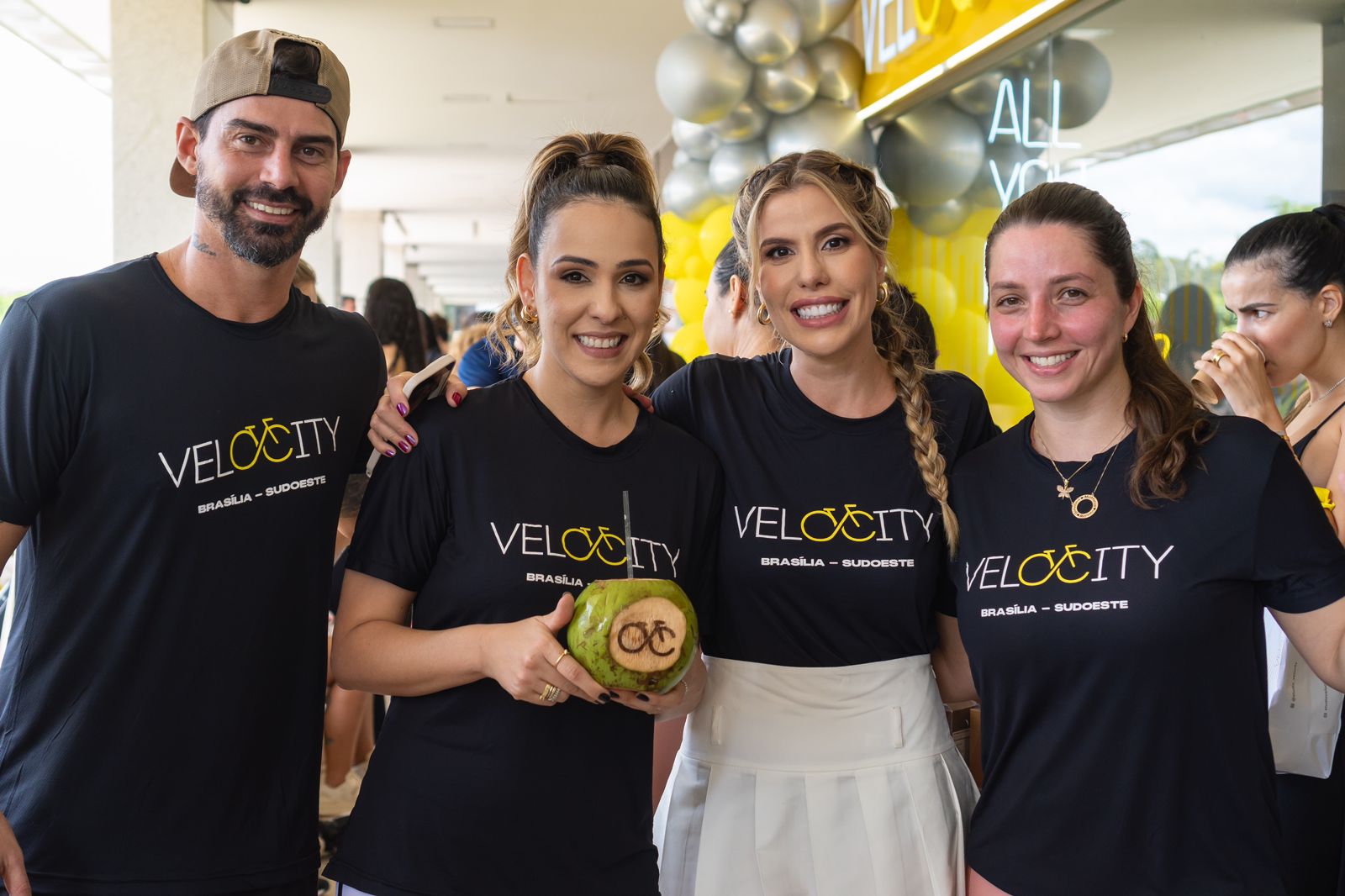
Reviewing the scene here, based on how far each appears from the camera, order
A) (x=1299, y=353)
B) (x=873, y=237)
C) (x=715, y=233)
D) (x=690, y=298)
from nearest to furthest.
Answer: (x=873, y=237), (x=1299, y=353), (x=715, y=233), (x=690, y=298)

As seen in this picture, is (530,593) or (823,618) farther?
(823,618)

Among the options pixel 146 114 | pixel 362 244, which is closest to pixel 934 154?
pixel 146 114

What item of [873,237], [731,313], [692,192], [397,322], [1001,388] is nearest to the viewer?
[873,237]

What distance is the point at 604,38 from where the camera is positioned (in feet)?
28.2

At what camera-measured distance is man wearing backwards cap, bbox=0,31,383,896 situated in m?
1.61

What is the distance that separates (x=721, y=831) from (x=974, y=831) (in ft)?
1.37

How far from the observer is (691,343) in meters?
5.23

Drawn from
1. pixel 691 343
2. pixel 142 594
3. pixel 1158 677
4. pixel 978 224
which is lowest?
pixel 1158 677

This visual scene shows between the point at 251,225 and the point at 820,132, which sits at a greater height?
the point at 820,132

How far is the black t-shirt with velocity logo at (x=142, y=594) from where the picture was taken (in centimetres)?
161

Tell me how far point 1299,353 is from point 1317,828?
38.6 inches

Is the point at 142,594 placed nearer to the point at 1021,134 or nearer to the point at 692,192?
the point at 1021,134

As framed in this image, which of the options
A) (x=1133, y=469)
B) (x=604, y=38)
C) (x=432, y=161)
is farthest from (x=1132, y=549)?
(x=432, y=161)

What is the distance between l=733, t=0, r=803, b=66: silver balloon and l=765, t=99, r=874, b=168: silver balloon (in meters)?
0.32
